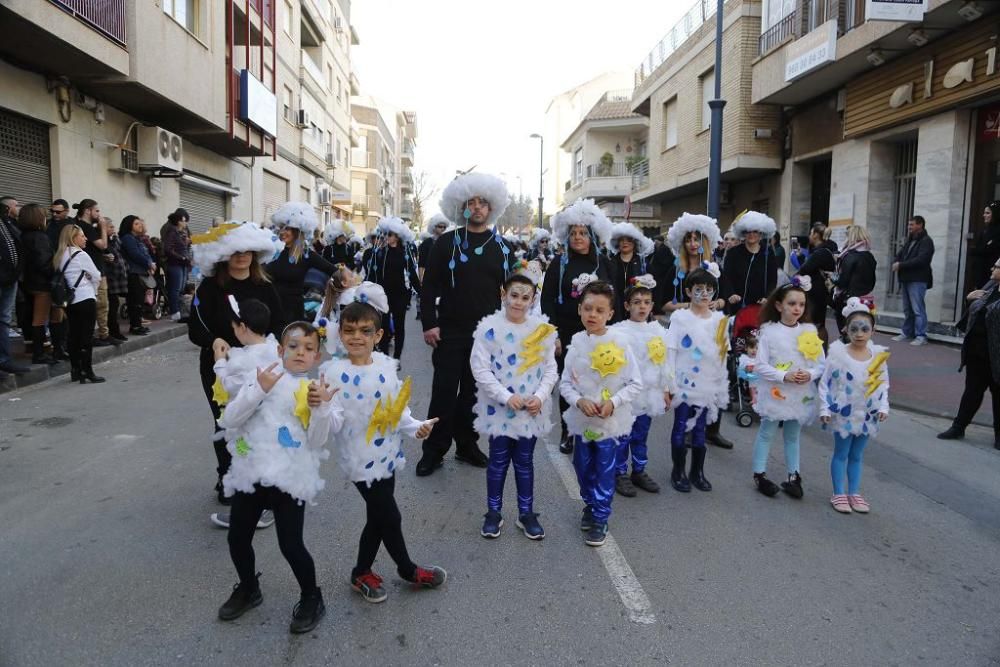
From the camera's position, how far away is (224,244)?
4.14 meters

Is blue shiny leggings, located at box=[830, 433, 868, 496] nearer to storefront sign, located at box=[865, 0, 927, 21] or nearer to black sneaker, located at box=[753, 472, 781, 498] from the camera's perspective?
black sneaker, located at box=[753, 472, 781, 498]

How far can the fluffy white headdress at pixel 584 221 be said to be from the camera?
227 inches

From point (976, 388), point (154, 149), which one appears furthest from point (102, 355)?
point (976, 388)

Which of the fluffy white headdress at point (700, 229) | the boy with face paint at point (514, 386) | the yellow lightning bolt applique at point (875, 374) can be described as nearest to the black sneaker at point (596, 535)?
the boy with face paint at point (514, 386)

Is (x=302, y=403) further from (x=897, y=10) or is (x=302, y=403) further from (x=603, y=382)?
(x=897, y=10)

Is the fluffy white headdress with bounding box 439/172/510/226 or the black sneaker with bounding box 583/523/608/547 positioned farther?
the fluffy white headdress with bounding box 439/172/510/226

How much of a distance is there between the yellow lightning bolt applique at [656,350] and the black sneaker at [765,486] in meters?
1.10

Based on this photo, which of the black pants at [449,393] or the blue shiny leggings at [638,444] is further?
the black pants at [449,393]

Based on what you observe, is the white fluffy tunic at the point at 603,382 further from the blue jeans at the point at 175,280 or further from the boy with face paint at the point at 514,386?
the blue jeans at the point at 175,280

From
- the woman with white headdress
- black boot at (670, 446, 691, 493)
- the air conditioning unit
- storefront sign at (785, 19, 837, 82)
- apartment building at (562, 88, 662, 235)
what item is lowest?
black boot at (670, 446, 691, 493)

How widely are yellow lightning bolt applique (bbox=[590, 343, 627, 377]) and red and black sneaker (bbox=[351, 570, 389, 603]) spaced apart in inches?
65.3

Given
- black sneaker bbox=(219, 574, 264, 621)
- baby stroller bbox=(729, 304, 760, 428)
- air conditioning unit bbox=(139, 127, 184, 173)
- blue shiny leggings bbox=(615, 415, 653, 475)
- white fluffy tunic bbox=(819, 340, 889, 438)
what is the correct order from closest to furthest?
black sneaker bbox=(219, 574, 264, 621) < white fluffy tunic bbox=(819, 340, 889, 438) < blue shiny leggings bbox=(615, 415, 653, 475) < baby stroller bbox=(729, 304, 760, 428) < air conditioning unit bbox=(139, 127, 184, 173)

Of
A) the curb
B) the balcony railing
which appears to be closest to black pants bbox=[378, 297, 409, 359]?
the curb

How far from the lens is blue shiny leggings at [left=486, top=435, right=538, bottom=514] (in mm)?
4121
